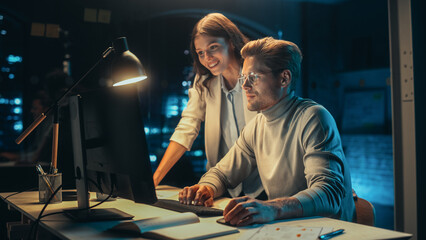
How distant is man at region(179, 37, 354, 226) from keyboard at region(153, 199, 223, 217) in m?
0.07

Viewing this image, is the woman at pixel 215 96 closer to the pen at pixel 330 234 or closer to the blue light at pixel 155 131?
the pen at pixel 330 234

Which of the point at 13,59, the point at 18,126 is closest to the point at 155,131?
the point at 18,126

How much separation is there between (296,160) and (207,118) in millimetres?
763

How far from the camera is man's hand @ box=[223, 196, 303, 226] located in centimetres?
122

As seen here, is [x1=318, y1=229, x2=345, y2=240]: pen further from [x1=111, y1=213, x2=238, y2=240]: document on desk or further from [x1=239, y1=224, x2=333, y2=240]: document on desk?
[x1=111, y1=213, x2=238, y2=240]: document on desk

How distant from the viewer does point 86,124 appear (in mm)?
1404

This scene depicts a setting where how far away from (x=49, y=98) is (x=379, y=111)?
142 inches

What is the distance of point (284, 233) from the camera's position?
1113 mm

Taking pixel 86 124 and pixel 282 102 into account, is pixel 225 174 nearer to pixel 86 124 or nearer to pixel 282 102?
pixel 282 102

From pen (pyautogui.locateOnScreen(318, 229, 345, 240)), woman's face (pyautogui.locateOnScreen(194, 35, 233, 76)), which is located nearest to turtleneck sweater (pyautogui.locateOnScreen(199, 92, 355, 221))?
pen (pyautogui.locateOnScreen(318, 229, 345, 240))

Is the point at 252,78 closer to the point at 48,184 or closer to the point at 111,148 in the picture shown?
the point at 111,148

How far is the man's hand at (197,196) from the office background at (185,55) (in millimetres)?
2285

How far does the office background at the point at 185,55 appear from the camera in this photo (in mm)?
3633

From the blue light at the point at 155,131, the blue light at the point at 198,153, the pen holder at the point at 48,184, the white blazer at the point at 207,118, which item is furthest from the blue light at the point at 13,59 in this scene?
the pen holder at the point at 48,184
